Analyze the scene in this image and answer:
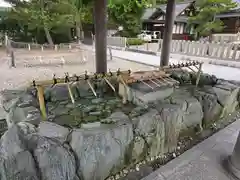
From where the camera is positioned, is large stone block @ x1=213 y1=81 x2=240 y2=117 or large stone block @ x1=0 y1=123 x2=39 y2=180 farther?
large stone block @ x1=213 y1=81 x2=240 y2=117

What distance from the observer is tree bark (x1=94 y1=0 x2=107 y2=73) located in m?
2.64

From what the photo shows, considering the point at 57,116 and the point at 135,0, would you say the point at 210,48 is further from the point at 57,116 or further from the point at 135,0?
the point at 135,0

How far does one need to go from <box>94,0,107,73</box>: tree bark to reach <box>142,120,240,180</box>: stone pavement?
188 centimetres

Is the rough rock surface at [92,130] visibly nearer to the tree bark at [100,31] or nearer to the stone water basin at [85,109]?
the stone water basin at [85,109]

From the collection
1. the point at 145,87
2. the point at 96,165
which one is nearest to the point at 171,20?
the point at 145,87

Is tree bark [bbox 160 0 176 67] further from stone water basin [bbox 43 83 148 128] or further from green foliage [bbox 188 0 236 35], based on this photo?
green foliage [bbox 188 0 236 35]

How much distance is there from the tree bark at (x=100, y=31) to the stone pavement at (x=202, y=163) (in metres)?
1.88

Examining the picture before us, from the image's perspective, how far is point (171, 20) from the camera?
398 centimetres

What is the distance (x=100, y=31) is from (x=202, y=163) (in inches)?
94.3

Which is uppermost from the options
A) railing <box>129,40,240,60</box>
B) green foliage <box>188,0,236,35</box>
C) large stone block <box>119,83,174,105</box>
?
green foliage <box>188,0,236,35</box>

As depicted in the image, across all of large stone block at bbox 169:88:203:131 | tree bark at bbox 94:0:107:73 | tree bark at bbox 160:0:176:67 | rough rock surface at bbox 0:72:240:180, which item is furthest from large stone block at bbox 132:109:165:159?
tree bark at bbox 160:0:176:67

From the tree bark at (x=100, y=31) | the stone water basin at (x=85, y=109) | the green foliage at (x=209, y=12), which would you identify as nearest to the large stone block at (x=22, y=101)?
the stone water basin at (x=85, y=109)

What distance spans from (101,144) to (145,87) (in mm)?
1122

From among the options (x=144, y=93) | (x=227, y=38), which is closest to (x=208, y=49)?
(x=144, y=93)
